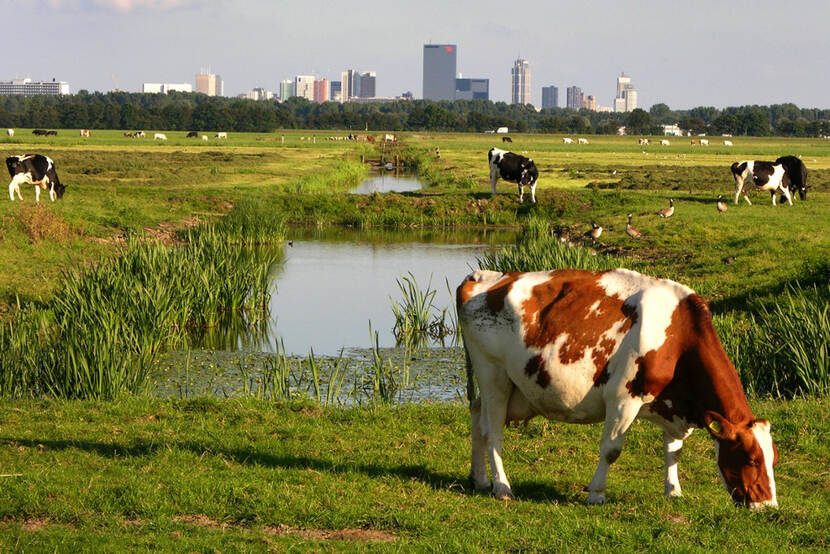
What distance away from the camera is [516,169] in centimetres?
4038

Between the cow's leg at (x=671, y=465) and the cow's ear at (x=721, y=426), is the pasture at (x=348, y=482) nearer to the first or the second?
the cow's leg at (x=671, y=465)

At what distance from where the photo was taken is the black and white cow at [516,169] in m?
39.7

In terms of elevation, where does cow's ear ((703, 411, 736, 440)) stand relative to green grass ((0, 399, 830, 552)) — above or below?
above

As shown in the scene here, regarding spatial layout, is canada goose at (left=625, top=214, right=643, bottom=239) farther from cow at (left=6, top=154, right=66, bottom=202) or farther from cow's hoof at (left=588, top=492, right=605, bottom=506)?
cow's hoof at (left=588, top=492, right=605, bottom=506)

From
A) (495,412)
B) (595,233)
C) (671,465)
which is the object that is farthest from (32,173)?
(671,465)

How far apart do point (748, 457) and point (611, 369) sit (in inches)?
49.2

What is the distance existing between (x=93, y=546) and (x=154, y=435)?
3232 mm

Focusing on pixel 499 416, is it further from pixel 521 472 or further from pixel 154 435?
pixel 154 435

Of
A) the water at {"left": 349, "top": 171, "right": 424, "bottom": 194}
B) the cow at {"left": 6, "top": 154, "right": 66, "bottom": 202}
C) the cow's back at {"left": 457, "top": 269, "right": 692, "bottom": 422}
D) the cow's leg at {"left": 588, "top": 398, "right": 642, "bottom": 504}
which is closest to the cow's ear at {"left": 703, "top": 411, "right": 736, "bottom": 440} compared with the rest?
the cow's leg at {"left": 588, "top": 398, "right": 642, "bottom": 504}

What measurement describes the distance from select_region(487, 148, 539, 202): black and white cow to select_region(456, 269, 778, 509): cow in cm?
3084

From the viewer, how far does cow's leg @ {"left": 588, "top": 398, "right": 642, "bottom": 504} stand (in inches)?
321

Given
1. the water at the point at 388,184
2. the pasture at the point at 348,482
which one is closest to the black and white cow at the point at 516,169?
the water at the point at 388,184

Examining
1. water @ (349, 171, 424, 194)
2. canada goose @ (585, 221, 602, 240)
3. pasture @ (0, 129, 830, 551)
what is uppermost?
water @ (349, 171, 424, 194)

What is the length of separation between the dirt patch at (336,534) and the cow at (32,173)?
27.6m
